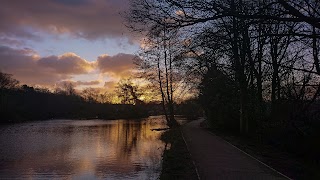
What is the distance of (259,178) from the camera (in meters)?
11.3

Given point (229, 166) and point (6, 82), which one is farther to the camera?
point (6, 82)

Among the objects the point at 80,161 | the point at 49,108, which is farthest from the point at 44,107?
the point at 80,161

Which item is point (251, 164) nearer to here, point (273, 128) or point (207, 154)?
point (207, 154)

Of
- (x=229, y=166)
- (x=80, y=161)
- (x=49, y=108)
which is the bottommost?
(x=80, y=161)

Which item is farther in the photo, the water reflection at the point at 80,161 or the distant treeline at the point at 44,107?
the distant treeline at the point at 44,107

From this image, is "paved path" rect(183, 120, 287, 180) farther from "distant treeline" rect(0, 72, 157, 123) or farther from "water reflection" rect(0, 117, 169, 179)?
"distant treeline" rect(0, 72, 157, 123)

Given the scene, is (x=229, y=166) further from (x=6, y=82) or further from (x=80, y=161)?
(x=6, y=82)

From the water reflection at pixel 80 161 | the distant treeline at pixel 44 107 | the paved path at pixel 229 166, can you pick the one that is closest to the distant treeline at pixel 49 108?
the distant treeline at pixel 44 107

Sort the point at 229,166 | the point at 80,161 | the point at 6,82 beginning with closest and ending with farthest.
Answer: the point at 229,166 → the point at 80,161 → the point at 6,82

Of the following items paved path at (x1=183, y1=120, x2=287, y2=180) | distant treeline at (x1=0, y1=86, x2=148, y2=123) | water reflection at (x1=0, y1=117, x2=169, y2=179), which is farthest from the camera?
distant treeline at (x1=0, y1=86, x2=148, y2=123)

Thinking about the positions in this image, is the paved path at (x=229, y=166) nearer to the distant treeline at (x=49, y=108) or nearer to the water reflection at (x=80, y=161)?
the water reflection at (x=80, y=161)

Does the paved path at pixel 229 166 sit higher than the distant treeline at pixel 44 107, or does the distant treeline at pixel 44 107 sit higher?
the distant treeline at pixel 44 107

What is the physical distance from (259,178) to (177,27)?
5.65 m

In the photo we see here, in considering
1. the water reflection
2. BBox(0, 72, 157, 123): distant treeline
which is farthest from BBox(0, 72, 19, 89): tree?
the water reflection
